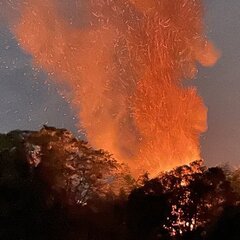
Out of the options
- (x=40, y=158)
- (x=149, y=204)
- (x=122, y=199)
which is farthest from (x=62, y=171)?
(x=149, y=204)

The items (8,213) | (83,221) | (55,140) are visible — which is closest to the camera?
(8,213)

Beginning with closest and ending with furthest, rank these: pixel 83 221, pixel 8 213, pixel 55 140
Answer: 1. pixel 8 213
2. pixel 83 221
3. pixel 55 140

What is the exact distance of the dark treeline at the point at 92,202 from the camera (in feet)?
147

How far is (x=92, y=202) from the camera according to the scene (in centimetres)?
5066

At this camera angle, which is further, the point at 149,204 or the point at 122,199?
the point at 122,199

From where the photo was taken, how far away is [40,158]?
5003 centimetres

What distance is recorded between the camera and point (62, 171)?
50688mm

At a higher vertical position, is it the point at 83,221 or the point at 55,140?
the point at 55,140

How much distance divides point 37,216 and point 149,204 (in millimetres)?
8383

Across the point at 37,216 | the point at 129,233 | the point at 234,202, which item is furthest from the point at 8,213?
the point at 234,202

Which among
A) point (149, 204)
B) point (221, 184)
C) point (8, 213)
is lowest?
point (8, 213)

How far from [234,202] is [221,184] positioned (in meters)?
1.68

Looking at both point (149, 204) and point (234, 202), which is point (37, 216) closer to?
point (149, 204)

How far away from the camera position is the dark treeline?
44.7m
